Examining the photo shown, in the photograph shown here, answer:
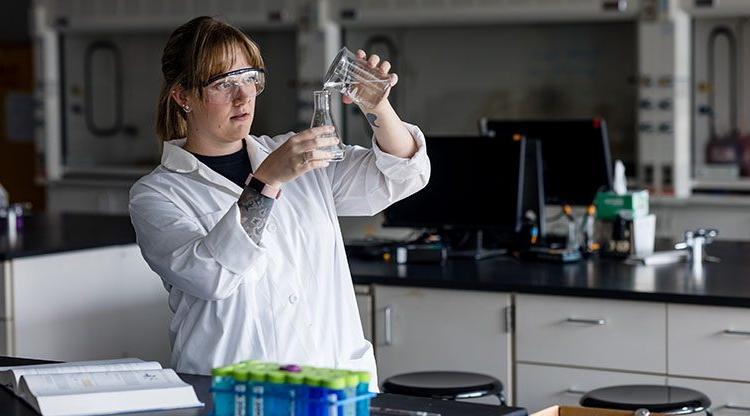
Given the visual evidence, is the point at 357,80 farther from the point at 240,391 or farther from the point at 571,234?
the point at 571,234

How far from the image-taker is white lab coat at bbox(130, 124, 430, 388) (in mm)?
2285

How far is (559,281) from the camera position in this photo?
3.59m

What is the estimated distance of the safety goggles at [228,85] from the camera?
2.40 m

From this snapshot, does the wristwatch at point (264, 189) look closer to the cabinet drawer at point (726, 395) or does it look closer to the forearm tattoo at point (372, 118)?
the forearm tattoo at point (372, 118)

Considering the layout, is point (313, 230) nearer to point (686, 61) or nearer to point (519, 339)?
point (519, 339)

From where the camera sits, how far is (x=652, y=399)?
3055mm

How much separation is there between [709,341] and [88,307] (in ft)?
7.59

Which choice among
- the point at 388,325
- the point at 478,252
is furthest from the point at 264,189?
the point at 478,252

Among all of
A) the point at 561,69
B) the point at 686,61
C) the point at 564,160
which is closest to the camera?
the point at 564,160

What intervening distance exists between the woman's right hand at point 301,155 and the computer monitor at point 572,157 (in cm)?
215

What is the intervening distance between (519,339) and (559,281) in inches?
8.1

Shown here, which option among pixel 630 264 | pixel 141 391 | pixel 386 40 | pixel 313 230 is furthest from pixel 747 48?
pixel 141 391

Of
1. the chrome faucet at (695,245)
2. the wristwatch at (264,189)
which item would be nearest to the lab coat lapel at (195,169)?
the wristwatch at (264,189)

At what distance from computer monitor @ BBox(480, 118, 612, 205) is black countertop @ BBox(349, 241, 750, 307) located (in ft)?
1.25
